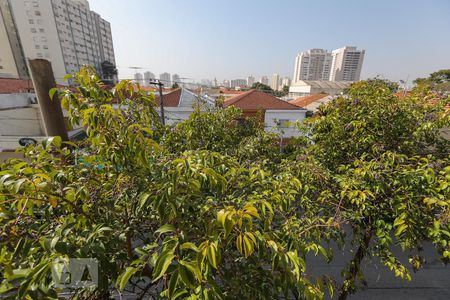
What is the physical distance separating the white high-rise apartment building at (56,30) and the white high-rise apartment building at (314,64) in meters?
78.9

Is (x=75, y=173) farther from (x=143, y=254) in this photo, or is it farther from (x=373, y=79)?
(x=373, y=79)

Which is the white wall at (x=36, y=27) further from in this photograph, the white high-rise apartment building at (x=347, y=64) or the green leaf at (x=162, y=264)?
the white high-rise apartment building at (x=347, y=64)

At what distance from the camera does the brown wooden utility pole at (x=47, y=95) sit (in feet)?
6.01

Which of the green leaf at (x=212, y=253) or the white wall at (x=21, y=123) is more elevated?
the green leaf at (x=212, y=253)

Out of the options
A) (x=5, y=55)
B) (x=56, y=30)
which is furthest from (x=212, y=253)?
(x=5, y=55)

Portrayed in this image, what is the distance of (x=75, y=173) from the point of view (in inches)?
62.7

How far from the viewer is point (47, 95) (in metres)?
1.92

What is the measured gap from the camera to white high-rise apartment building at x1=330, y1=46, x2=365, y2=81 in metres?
84.8

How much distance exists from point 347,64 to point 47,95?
105 metres

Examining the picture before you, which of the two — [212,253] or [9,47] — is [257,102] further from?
[9,47]

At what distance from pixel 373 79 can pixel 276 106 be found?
33.3 feet

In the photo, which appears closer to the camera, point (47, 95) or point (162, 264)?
point (162, 264)

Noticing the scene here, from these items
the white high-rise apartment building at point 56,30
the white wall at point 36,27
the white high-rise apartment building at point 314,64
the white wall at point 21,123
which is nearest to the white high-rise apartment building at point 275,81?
the white high-rise apartment building at point 314,64

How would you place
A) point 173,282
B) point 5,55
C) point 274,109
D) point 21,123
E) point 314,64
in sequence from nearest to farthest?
point 173,282
point 21,123
point 274,109
point 5,55
point 314,64
